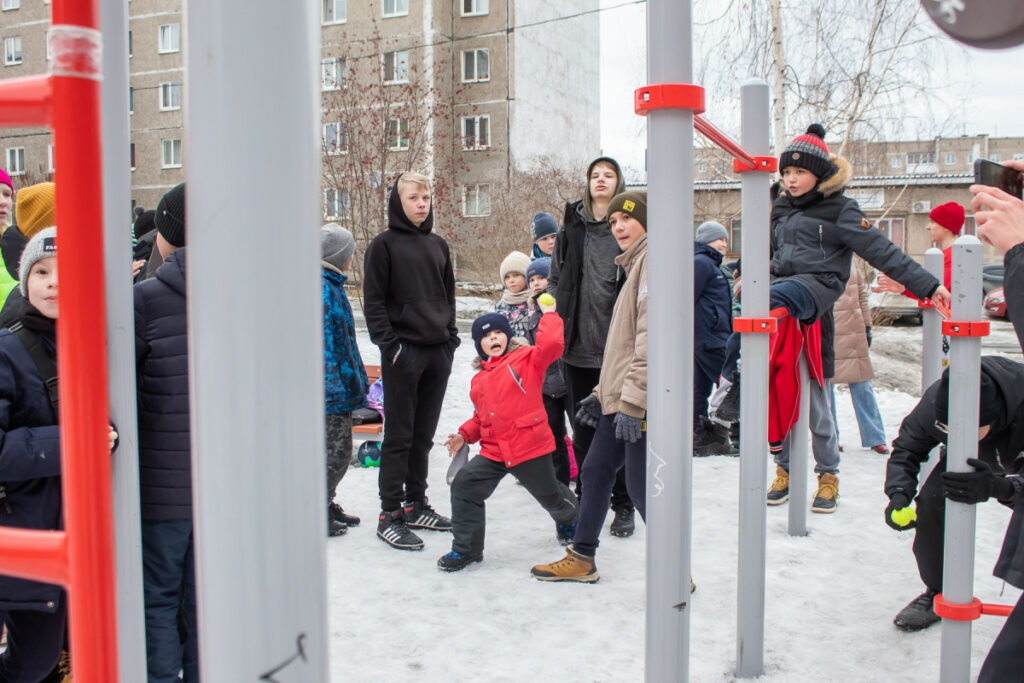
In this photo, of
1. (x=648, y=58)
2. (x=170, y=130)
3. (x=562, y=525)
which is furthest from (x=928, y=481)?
(x=170, y=130)

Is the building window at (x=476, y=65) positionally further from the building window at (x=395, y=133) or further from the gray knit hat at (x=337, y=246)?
the gray knit hat at (x=337, y=246)

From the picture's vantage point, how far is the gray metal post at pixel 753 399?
3.06 meters

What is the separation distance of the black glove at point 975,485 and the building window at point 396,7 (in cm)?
3155

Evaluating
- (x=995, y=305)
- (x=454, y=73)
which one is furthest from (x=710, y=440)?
(x=454, y=73)

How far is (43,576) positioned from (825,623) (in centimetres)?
332

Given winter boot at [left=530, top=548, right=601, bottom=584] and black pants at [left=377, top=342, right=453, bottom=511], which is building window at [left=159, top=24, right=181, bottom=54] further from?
winter boot at [left=530, top=548, right=601, bottom=584]

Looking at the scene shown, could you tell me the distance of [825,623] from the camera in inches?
139

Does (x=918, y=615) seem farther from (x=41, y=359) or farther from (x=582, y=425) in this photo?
(x=41, y=359)

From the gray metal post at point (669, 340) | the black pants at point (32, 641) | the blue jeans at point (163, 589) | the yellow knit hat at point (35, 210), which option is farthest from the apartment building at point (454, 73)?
the gray metal post at point (669, 340)

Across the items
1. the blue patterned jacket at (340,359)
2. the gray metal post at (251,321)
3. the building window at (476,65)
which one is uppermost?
the building window at (476,65)

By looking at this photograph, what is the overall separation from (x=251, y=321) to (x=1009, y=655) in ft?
6.67

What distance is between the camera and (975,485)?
2.68 m

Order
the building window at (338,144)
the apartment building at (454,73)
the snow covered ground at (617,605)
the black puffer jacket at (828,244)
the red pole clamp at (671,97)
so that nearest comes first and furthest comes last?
the red pole clamp at (671,97)
the snow covered ground at (617,605)
the black puffer jacket at (828,244)
the building window at (338,144)
the apartment building at (454,73)

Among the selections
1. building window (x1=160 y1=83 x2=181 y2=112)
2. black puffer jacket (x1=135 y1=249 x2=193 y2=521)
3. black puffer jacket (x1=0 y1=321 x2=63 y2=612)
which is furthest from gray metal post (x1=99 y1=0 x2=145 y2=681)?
building window (x1=160 y1=83 x2=181 y2=112)
